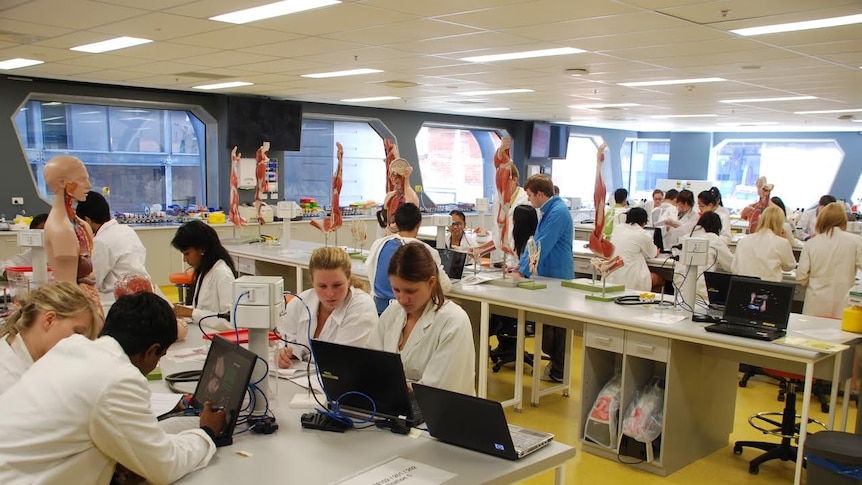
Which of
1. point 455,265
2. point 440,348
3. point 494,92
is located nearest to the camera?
point 440,348

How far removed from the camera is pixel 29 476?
5.71 feet

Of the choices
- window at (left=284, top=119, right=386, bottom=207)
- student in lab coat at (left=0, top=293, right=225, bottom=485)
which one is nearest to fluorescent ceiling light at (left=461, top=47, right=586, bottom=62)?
student in lab coat at (left=0, top=293, right=225, bottom=485)

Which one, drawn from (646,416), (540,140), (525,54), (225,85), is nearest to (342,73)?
(225,85)

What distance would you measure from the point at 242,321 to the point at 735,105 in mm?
9021

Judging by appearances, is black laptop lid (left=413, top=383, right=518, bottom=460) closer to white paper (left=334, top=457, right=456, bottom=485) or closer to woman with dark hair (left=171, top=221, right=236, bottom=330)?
white paper (left=334, top=457, right=456, bottom=485)

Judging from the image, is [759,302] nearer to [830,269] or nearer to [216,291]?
[830,269]

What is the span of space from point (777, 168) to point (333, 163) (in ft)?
34.6

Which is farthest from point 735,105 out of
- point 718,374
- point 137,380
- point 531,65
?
point 137,380

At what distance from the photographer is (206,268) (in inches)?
162

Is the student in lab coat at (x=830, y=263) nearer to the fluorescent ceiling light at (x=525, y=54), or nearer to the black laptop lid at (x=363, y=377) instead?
the fluorescent ceiling light at (x=525, y=54)

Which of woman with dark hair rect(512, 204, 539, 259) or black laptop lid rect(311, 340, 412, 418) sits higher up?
woman with dark hair rect(512, 204, 539, 259)

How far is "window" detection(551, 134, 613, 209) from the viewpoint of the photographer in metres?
16.7

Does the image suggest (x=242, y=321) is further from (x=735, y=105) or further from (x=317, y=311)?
(x=735, y=105)

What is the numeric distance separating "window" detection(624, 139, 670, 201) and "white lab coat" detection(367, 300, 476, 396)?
1576 cm
